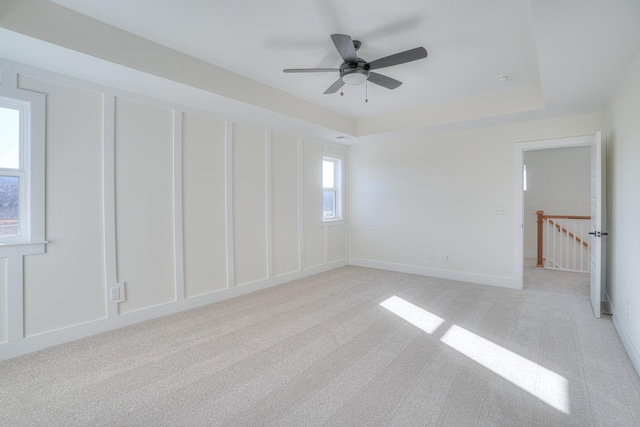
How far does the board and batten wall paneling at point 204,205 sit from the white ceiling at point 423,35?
88cm

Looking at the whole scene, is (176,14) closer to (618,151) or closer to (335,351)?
(335,351)

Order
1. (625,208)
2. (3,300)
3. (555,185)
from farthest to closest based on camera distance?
(555,185)
(625,208)
(3,300)

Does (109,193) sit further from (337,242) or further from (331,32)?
(337,242)

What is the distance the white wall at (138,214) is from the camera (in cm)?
266

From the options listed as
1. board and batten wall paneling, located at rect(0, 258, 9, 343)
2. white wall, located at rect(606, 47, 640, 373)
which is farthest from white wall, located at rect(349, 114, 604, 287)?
board and batten wall paneling, located at rect(0, 258, 9, 343)

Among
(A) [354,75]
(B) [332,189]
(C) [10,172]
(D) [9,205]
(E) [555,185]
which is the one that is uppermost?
(A) [354,75]

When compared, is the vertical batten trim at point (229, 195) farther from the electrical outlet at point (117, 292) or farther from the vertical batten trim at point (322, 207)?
the vertical batten trim at point (322, 207)

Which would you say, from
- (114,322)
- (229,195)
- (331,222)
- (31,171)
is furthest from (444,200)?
(31,171)

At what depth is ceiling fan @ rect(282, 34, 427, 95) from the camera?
2.38 m

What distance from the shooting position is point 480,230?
4.72 m

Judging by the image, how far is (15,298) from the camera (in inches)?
98.2

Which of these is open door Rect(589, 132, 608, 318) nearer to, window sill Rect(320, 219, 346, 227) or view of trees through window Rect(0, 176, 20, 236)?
window sill Rect(320, 219, 346, 227)

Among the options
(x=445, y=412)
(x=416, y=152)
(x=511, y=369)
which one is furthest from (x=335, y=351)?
(x=416, y=152)

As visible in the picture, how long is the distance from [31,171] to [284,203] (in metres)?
2.95
